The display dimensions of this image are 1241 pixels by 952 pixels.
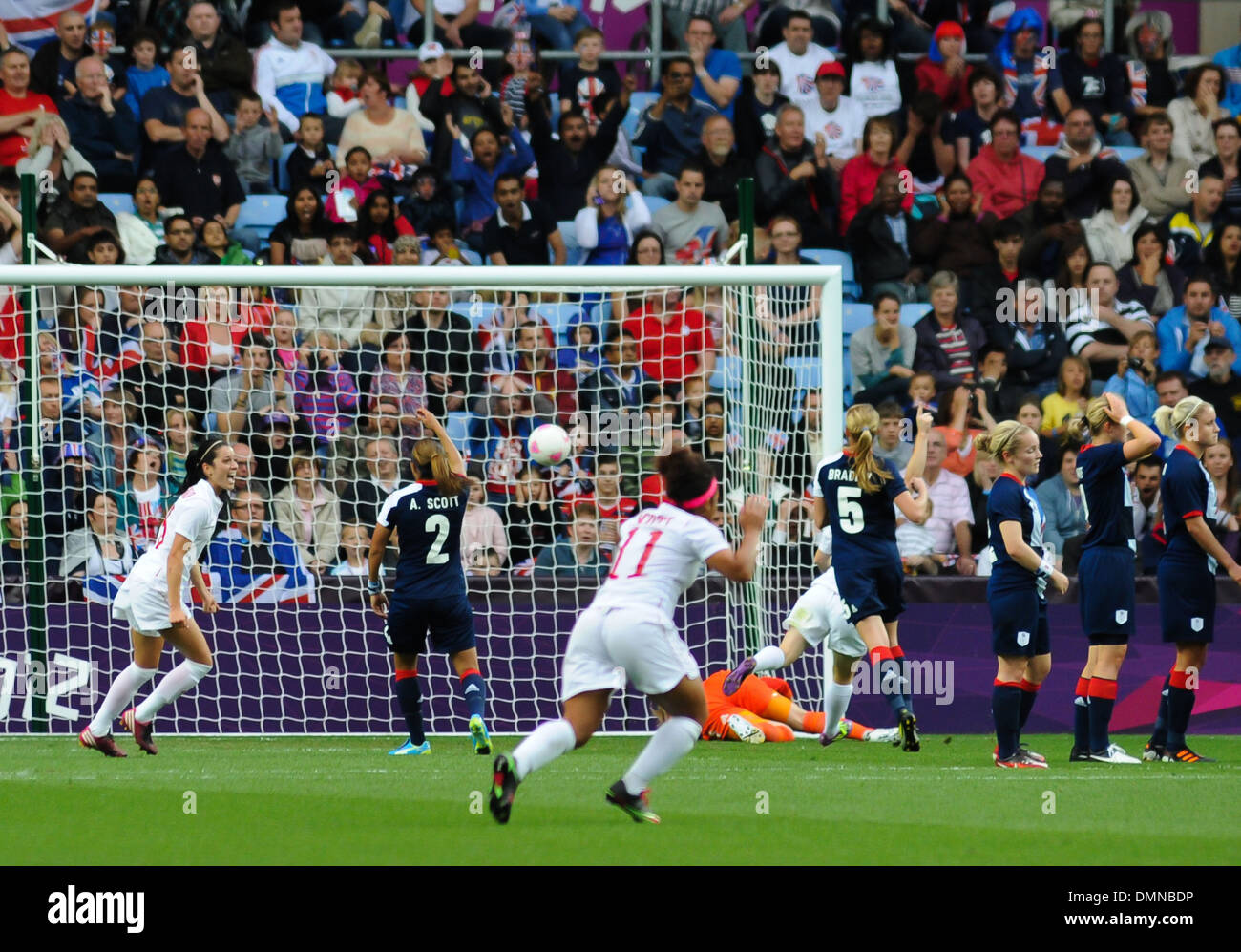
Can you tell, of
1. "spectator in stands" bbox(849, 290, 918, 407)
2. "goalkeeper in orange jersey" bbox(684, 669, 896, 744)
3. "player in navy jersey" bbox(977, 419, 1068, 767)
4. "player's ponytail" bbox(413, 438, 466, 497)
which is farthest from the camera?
"spectator in stands" bbox(849, 290, 918, 407)

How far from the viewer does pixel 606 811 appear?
772 cm

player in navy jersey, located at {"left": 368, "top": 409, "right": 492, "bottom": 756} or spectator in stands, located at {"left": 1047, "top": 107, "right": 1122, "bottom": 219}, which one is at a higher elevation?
spectator in stands, located at {"left": 1047, "top": 107, "right": 1122, "bottom": 219}

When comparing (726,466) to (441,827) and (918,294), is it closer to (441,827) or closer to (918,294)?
(918,294)

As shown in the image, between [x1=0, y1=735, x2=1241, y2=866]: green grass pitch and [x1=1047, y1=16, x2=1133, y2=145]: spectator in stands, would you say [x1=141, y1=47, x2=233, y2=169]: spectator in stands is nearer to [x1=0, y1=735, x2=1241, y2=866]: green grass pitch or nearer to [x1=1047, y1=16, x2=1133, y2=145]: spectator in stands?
[x1=0, y1=735, x2=1241, y2=866]: green grass pitch

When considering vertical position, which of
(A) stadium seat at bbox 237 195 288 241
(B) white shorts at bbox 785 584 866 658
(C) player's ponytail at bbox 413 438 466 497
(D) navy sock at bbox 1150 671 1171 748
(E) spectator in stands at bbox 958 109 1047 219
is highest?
(E) spectator in stands at bbox 958 109 1047 219

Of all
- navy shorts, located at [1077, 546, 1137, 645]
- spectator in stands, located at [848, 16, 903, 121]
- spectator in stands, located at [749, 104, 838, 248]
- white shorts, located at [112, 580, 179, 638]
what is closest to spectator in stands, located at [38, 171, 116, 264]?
white shorts, located at [112, 580, 179, 638]

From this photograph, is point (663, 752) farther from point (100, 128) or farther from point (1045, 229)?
point (100, 128)

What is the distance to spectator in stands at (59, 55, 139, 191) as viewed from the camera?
1551cm

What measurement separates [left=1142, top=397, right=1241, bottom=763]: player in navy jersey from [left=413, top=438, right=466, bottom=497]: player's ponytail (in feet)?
14.0

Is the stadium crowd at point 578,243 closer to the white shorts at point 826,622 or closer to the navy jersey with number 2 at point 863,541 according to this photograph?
the white shorts at point 826,622

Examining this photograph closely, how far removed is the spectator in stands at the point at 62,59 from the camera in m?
15.8

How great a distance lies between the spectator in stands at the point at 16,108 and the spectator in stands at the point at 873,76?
7584 millimetres

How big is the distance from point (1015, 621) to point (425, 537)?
3.65 meters

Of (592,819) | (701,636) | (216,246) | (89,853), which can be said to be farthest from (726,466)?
(89,853)
